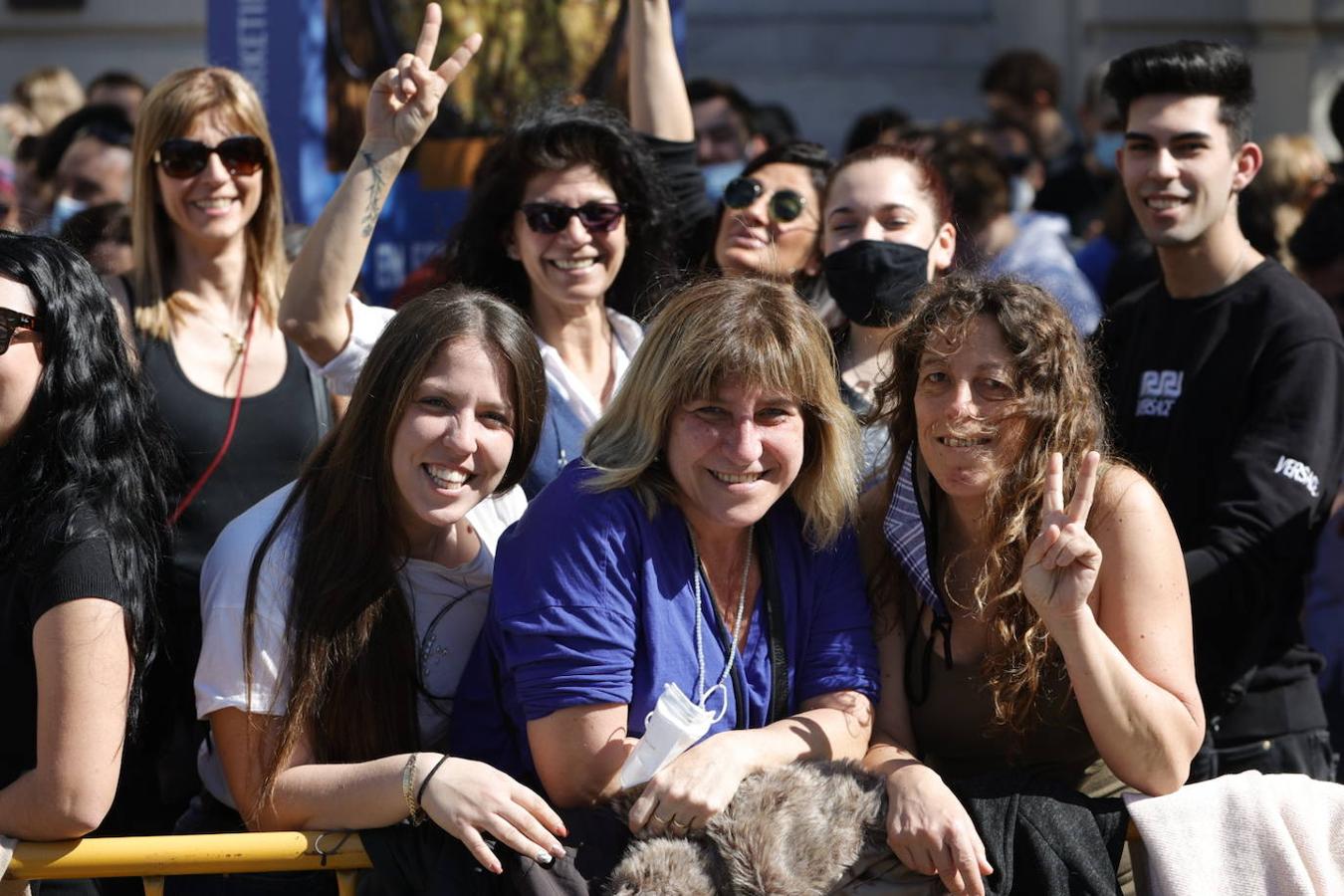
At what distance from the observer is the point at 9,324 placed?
9.58ft

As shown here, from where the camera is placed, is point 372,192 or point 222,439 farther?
point 222,439

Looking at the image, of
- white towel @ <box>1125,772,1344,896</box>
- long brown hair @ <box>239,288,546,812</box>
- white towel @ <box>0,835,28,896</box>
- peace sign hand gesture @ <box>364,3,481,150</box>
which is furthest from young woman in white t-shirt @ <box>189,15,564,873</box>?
white towel @ <box>1125,772,1344,896</box>

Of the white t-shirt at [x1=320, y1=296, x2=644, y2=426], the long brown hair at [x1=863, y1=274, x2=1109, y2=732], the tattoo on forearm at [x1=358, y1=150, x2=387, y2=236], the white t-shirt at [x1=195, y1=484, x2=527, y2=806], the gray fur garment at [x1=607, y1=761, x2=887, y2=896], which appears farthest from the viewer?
the white t-shirt at [x1=320, y1=296, x2=644, y2=426]

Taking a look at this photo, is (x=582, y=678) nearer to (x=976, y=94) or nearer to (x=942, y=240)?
(x=942, y=240)

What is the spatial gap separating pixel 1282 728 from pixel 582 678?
187 cm

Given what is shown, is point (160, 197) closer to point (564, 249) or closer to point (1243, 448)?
point (564, 249)

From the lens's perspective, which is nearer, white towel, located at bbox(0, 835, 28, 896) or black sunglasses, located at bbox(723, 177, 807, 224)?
white towel, located at bbox(0, 835, 28, 896)

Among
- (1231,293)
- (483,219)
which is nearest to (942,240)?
(1231,293)

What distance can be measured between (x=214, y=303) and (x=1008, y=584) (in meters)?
2.23

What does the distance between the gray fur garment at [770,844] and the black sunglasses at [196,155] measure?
7.06 feet

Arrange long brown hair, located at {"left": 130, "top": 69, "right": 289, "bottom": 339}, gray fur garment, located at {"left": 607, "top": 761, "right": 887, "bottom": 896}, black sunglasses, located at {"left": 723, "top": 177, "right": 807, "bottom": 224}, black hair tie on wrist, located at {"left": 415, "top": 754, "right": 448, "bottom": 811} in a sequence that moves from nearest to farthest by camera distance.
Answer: gray fur garment, located at {"left": 607, "top": 761, "right": 887, "bottom": 896}
black hair tie on wrist, located at {"left": 415, "top": 754, "right": 448, "bottom": 811}
long brown hair, located at {"left": 130, "top": 69, "right": 289, "bottom": 339}
black sunglasses, located at {"left": 723, "top": 177, "right": 807, "bottom": 224}

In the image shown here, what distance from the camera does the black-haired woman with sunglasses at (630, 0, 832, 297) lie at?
434 centimetres

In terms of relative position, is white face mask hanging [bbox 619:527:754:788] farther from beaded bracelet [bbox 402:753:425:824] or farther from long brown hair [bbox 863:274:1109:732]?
long brown hair [bbox 863:274:1109:732]

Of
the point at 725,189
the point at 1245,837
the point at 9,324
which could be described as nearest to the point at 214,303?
the point at 9,324
